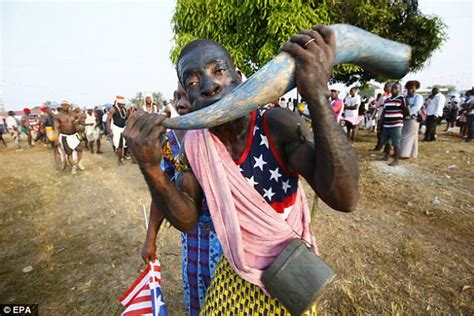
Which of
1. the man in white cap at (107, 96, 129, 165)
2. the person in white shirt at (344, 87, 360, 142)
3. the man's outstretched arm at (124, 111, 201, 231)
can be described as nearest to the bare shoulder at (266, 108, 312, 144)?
the man's outstretched arm at (124, 111, 201, 231)

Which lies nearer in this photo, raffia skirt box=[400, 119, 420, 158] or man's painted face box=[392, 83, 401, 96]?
man's painted face box=[392, 83, 401, 96]

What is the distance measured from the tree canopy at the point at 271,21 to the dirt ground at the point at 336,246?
2309 millimetres

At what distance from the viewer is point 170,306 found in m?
2.43

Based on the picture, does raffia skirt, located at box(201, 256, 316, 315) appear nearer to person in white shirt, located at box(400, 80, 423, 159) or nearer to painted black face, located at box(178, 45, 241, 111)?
painted black face, located at box(178, 45, 241, 111)

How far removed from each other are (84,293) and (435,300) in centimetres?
334

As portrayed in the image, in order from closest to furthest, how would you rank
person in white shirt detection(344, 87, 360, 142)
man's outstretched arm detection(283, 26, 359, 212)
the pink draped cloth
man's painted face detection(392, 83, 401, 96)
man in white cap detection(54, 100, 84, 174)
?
man's outstretched arm detection(283, 26, 359, 212)
the pink draped cloth
man's painted face detection(392, 83, 401, 96)
man in white cap detection(54, 100, 84, 174)
person in white shirt detection(344, 87, 360, 142)

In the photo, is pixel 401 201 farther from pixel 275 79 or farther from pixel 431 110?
pixel 431 110

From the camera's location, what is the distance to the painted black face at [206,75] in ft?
3.57

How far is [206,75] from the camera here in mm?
1111

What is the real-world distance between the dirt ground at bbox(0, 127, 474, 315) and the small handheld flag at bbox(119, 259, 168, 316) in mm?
810

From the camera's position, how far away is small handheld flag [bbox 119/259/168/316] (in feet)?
5.37

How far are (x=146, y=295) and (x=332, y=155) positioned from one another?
1.55 metres

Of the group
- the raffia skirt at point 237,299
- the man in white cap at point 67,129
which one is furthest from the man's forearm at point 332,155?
the man in white cap at point 67,129

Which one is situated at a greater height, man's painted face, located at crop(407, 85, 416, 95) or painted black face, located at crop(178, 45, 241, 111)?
man's painted face, located at crop(407, 85, 416, 95)
